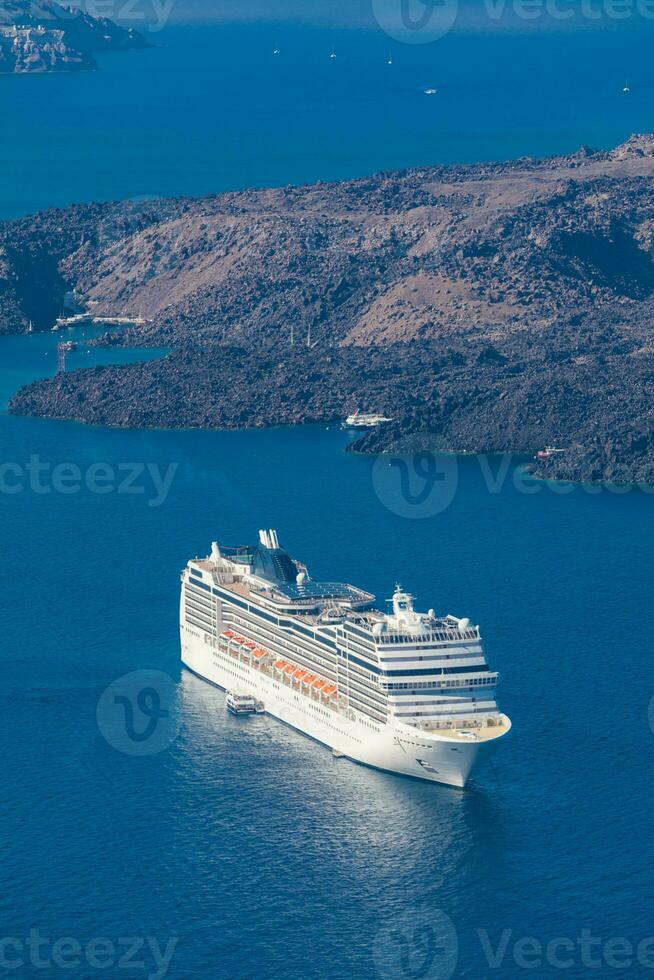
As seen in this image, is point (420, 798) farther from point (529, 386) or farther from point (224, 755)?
point (529, 386)

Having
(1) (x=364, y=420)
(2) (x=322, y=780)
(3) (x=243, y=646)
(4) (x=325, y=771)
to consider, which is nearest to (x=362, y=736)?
(4) (x=325, y=771)

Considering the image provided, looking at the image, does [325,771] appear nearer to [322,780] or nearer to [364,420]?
[322,780]

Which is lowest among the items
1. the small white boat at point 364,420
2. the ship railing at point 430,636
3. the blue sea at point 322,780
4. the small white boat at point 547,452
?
the blue sea at point 322,780

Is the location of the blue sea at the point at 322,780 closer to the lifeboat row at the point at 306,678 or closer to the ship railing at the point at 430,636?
the lifeboat row at the point at 306,678

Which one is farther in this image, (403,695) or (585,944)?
(403,695)

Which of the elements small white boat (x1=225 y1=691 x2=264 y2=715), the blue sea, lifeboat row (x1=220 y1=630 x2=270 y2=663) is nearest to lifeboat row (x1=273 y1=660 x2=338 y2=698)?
lifeboat row (x1=220 y1=630 x2=270 y2=663)

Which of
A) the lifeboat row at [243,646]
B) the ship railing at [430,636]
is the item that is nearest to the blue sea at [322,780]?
the lifeboat row at [243,646]

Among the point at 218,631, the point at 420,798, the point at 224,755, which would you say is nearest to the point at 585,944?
the point at 420,798
